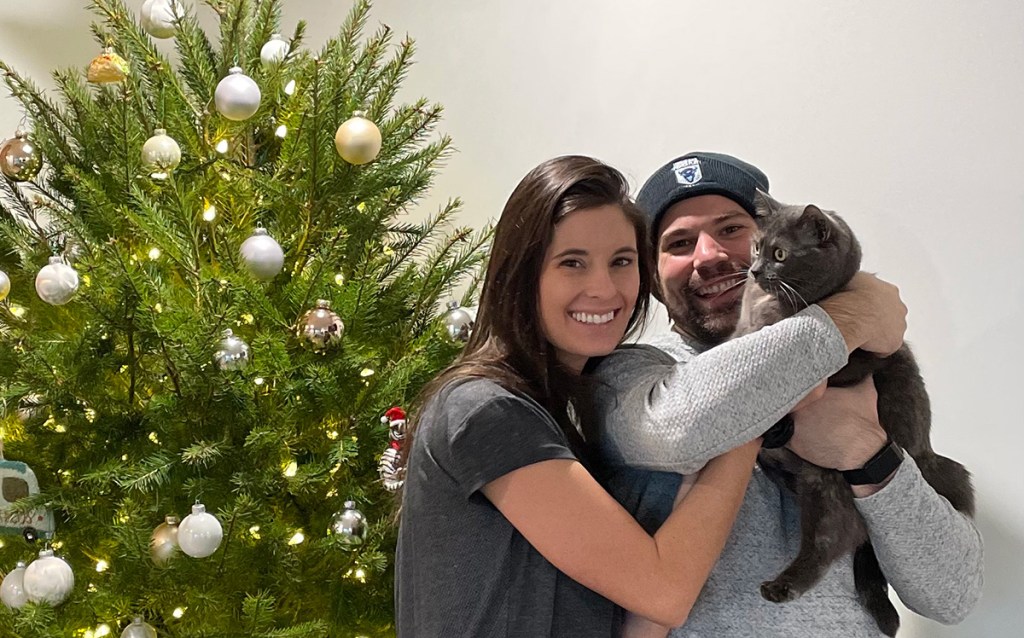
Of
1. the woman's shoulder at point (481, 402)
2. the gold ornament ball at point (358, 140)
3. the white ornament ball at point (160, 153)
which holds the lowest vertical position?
the woman's shoulder at point (481, 402)

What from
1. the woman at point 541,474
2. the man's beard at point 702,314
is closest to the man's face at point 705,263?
the man's beard at point 702,314

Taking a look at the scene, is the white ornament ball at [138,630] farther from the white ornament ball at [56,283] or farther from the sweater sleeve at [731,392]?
the sweater sleeve at [731,392]

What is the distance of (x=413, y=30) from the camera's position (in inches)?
110

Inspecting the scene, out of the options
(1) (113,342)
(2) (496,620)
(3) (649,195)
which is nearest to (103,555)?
(1) (113,342)

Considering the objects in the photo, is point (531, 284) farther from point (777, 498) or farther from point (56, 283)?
point (56, 283)

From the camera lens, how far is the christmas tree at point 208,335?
1.61 meters

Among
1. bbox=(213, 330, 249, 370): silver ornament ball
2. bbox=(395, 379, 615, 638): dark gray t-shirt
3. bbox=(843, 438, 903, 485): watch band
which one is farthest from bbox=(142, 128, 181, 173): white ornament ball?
bbox=(843, 438, 903, 485): watch band

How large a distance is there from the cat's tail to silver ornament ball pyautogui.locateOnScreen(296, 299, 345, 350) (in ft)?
3.18

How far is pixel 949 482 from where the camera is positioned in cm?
147

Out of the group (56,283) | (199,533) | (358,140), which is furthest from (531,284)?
(56,283)

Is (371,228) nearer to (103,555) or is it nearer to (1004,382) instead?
(103,555)

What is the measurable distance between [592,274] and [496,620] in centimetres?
47

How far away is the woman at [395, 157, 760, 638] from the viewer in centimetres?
118

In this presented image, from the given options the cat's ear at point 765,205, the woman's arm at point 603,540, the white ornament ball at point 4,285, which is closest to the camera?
the woman's arm at point 603,540
